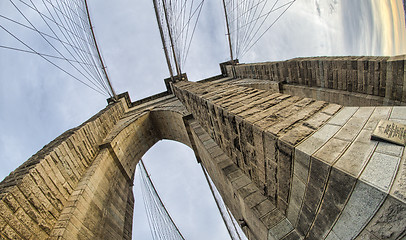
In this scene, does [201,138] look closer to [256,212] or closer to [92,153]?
[256,212]

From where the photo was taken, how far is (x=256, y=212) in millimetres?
2596

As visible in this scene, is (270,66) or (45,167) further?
(270,66)

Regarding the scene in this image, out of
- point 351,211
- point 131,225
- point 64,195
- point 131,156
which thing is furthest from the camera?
point 131,156

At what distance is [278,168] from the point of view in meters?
2.11

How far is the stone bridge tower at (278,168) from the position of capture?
131 cm

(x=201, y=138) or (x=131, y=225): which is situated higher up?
(x=201, y=138)

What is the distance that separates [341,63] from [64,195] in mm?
8115

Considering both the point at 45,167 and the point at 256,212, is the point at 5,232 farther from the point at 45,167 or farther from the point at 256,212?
the point at 256,212

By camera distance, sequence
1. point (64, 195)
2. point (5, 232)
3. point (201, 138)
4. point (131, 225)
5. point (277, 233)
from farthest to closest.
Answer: point (131, 225) → point (201, 138) → point (64, 195) → point (5, 232) → point (277, 233)

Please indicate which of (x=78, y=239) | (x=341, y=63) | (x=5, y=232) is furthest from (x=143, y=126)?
(x=341, y=63)

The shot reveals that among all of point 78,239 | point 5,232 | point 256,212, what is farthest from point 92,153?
point 256,212

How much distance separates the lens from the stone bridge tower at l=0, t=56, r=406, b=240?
1.31 metres

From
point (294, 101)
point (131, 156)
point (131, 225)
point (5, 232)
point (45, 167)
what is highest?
point (294, 101)

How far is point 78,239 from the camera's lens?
136 inches
